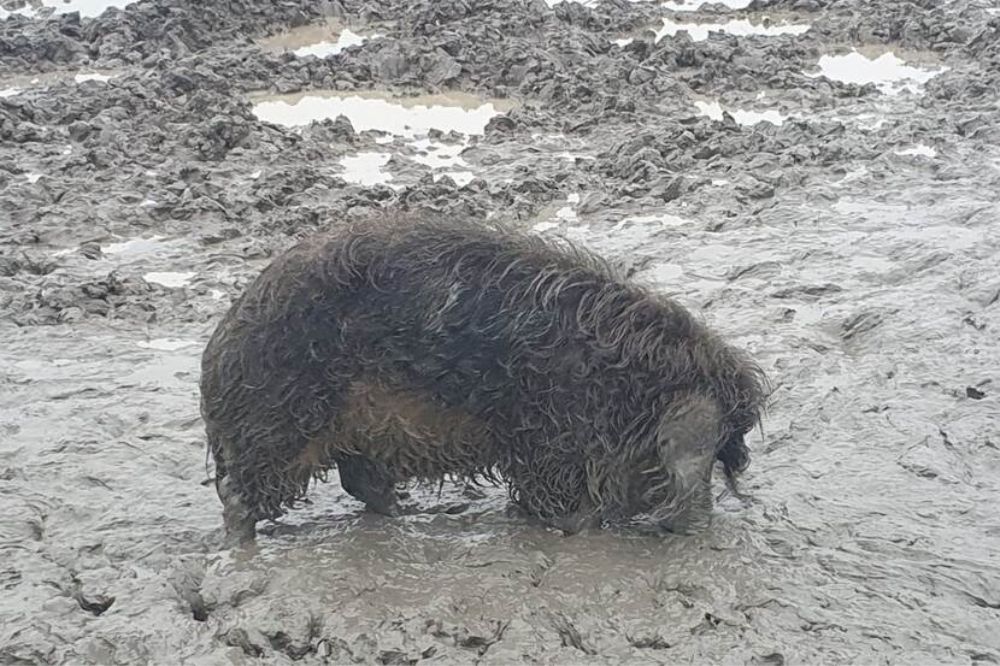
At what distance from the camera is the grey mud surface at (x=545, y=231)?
390cm

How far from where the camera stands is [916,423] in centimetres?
506

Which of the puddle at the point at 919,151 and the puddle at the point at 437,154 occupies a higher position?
the puddle at the point at 919,151

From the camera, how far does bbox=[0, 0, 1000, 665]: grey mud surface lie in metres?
3.90

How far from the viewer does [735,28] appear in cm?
1355

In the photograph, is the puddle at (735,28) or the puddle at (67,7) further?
the puddle at (67,7)

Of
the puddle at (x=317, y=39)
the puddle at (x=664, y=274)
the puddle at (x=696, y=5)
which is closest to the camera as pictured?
the puddle at (x=664, y=274)

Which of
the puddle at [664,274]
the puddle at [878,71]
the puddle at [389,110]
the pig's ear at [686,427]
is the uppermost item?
the puddle at [878,71]

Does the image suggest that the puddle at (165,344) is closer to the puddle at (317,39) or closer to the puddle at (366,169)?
the puddle at (366,169)

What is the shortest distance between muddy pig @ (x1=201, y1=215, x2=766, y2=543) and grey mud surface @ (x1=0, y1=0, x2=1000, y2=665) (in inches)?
10.4

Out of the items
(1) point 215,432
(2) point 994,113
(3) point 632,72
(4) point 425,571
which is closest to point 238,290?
(1) point 215,432

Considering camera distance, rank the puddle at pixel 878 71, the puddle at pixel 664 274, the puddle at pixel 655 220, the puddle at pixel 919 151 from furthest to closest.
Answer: the puddle at pixel 878 71
the puddle at pixel 919 151
the puddle at pixel 655 220
the puddle at pixel 664 274

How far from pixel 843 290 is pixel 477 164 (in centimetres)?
345

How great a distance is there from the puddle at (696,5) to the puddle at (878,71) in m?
2.39

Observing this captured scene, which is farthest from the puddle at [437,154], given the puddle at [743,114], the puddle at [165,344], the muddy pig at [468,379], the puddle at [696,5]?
the puddle at [696,5]
